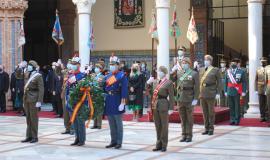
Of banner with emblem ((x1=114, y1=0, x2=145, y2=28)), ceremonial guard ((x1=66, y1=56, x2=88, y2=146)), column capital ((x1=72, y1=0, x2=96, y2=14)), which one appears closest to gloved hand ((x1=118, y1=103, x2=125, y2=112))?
ceremonial guard ((x1=66, y1=56, x2=88, y2=146))

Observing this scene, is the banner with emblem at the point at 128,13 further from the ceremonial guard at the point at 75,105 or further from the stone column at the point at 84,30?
the ceremonial guard at the point at 75,105

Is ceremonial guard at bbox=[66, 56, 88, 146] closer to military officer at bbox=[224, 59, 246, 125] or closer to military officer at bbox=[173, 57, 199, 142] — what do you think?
military officer at bbox=[173, 57, 199, 142]

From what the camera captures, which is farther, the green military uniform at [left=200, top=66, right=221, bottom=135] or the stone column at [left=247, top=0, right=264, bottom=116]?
the stone column at [left=247, top=0, right=264, bottom=116]

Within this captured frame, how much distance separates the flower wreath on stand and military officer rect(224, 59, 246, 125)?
461 cm

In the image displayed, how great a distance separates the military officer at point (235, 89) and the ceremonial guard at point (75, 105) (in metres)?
4.65

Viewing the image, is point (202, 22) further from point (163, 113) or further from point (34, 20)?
point (163, 113)

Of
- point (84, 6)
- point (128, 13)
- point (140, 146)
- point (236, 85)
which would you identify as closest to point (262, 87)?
point (236, 85)

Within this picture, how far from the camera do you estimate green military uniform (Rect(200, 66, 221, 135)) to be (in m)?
11.5

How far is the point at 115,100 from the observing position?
31.8 ft

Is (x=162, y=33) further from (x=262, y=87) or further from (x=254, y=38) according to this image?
(x=262, y=87)

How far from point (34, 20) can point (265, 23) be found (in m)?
9.99

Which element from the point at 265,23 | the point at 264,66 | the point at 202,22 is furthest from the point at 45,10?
the point at 264,66

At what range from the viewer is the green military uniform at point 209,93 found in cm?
1152

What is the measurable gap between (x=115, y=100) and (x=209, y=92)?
2708mm
